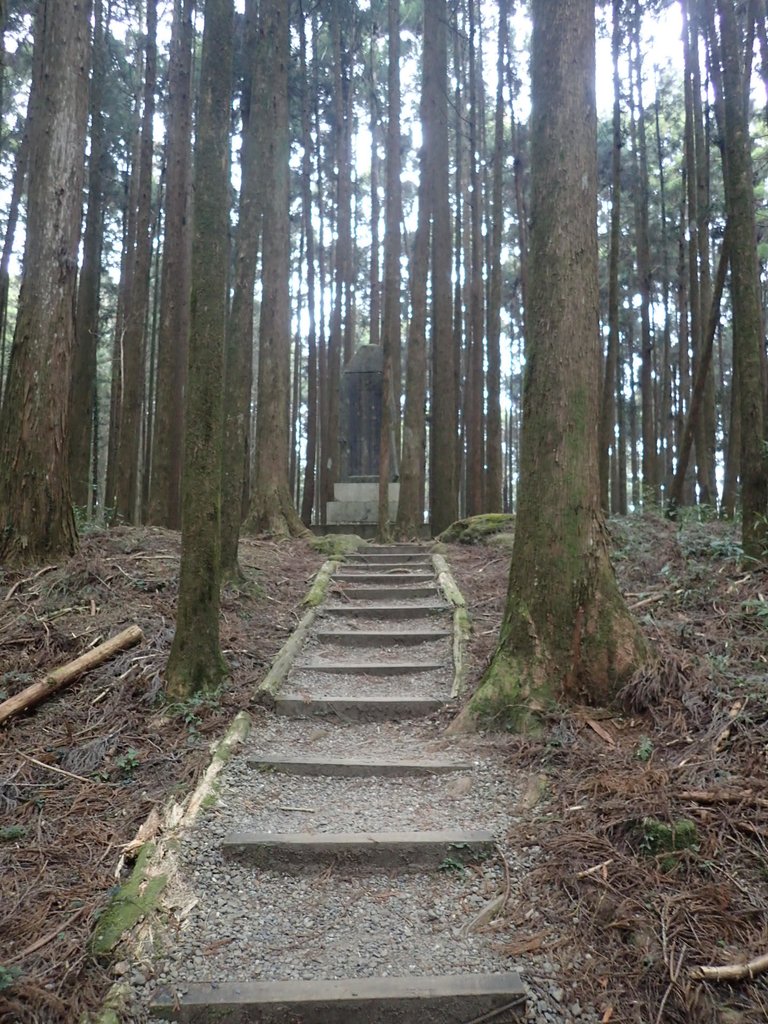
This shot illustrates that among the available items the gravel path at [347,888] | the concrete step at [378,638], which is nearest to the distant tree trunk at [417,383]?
the concrete step at [378,638]

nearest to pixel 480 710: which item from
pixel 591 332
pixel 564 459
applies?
pixel 564 459

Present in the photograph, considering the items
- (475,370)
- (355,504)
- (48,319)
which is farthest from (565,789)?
(475,370)

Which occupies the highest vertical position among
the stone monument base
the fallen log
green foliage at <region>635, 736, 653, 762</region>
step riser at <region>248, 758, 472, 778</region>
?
the stone monument base

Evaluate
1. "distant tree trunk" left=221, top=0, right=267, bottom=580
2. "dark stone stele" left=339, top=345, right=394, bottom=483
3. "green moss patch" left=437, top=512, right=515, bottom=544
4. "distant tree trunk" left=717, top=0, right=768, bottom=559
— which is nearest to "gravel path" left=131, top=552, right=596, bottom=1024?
"distant tree trunk" left=221, top=0, right=267, bottom=580

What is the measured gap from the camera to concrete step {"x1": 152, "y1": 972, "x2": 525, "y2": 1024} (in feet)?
8.22

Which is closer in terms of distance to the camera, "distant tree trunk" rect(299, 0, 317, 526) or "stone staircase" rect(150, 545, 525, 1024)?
"stone staircase" rect(150, 545, 525, 1024)

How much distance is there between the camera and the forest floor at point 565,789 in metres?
2.59

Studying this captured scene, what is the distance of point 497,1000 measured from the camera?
2.54m

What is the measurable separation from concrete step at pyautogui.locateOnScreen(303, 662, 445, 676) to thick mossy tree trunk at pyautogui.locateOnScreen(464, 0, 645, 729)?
106 centimetres

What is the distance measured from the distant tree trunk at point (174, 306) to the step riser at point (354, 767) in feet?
27.1

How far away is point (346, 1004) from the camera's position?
252 centimetres

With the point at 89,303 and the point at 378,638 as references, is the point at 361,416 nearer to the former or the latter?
the point at 89,303

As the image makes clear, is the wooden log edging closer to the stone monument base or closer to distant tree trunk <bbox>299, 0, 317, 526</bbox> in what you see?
the stone monument base

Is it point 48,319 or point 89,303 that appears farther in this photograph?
point 89,303
